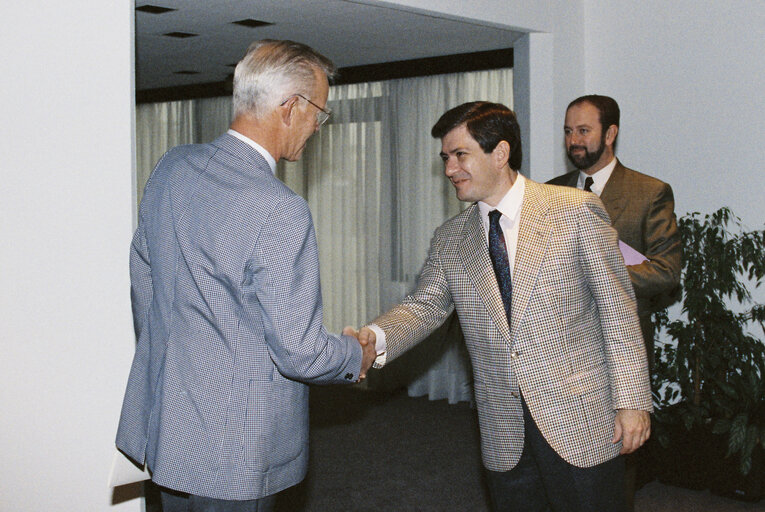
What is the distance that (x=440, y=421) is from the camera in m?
6.46

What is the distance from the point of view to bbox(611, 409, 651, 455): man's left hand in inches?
98.3

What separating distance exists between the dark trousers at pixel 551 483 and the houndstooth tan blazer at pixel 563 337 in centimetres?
4

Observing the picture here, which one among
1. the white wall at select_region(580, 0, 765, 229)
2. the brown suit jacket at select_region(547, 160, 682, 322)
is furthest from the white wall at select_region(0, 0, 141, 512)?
the white wall at select_region(580, 0, 765, 229)

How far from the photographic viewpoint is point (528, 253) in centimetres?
Answer: 252

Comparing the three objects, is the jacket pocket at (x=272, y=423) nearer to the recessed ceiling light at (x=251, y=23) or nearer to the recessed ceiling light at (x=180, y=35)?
the recessed ceiling light at (x=251, y=23)

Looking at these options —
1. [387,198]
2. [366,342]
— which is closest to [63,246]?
[366,342]

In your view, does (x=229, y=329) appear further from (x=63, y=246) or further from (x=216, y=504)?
(x=63, y=246)

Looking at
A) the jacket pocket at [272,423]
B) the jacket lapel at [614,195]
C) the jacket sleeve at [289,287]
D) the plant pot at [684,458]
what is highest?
the jacket lapel at [614,195]

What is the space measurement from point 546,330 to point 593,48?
3907 mm

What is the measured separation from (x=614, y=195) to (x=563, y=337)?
1.61m

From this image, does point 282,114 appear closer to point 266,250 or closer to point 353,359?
point 266,250

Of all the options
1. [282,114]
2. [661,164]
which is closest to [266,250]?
[282,114]

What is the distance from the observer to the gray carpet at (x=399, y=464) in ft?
15.2

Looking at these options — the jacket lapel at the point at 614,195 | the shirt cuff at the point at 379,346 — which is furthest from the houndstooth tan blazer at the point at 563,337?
the jacket lapel at the point at 614,195
